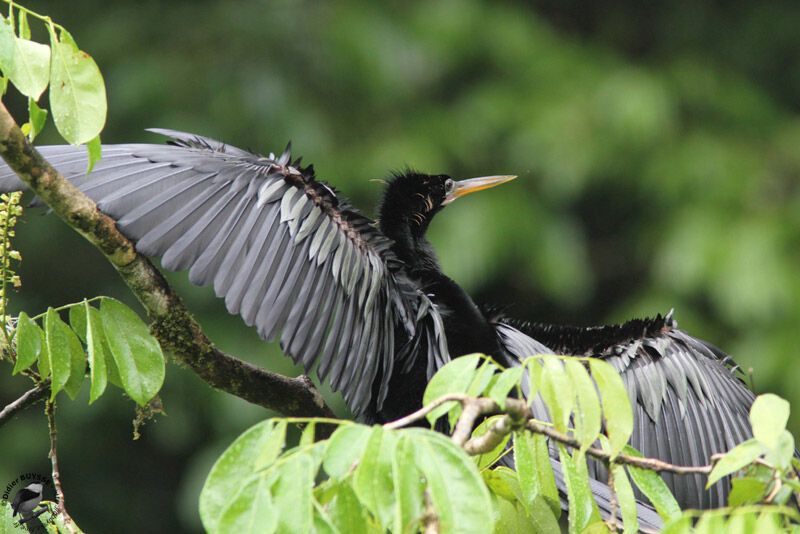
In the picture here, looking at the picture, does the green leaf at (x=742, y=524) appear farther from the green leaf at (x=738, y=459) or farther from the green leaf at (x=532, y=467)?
the green leaf at (x=532, y=467)

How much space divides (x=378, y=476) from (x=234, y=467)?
5.3 inches

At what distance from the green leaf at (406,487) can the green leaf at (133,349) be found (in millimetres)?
498

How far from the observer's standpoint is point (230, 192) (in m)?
1.34

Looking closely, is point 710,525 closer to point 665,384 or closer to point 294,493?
point 294,493

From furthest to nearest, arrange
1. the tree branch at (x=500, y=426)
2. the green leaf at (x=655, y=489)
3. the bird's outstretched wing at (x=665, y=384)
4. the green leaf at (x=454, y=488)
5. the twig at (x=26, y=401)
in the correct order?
the bird's outstretched wing at (x=665, y=384) < the twig at (x=26, y=401) < the green leaf at (x=655, y=489) < the tree branch at (x=500, y=426) < the green leaf at (x=454, y=488)

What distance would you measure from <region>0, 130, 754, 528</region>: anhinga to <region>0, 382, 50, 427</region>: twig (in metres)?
0.27

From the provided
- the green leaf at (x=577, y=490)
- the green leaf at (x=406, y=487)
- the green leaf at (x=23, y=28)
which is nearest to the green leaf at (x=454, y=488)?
the green leaf at (x=406, y=487)

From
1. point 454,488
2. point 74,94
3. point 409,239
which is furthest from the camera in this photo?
point 409,239

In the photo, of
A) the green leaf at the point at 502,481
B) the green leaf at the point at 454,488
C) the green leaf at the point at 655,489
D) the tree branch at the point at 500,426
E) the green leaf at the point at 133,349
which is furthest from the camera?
the green leaf at the point at 133,349

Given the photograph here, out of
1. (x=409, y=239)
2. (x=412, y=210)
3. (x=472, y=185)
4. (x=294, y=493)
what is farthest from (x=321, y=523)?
(x=472, y=185)

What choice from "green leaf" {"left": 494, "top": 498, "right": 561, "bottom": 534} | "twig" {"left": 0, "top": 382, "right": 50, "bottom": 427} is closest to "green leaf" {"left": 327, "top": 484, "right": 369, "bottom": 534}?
"green leaf" {"left": 494, "top": 498, "right": 561, "bottom": 534}

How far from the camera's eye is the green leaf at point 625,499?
0.84m

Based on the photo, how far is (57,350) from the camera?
1.02m

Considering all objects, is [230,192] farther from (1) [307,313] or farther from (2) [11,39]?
(2) [11,39]
